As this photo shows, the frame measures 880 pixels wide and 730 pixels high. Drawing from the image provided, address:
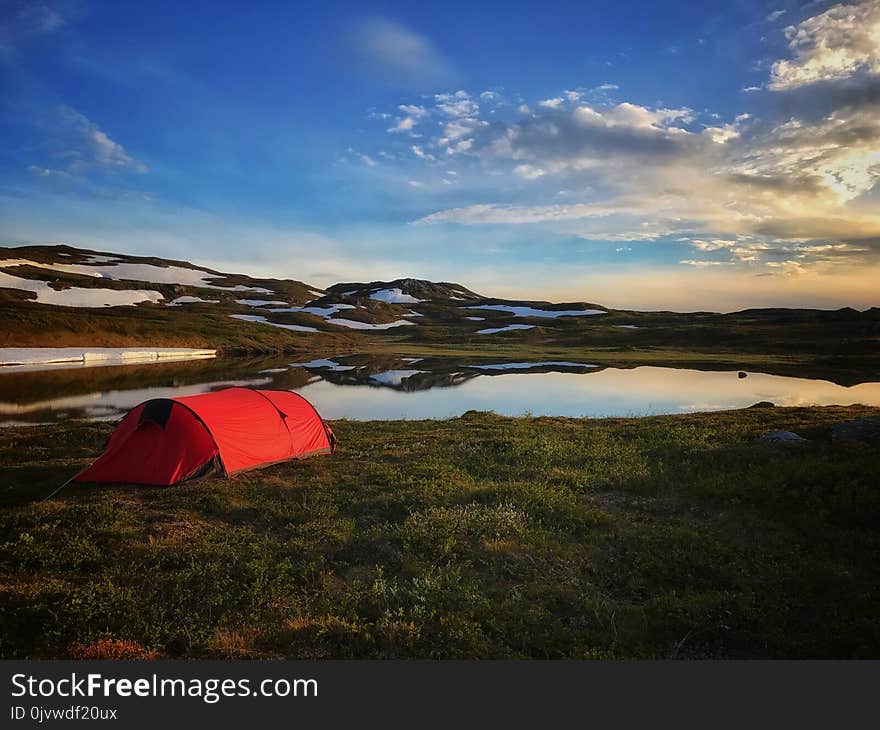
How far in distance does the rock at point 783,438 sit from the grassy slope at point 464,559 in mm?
1129

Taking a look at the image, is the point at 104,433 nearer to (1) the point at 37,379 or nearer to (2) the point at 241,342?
(1) the point at 37,379

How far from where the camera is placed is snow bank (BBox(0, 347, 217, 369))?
55438mm

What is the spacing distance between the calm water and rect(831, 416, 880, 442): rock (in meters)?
14.9

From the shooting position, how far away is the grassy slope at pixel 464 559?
7.26 meters

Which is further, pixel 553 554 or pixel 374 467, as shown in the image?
pixel 374 467

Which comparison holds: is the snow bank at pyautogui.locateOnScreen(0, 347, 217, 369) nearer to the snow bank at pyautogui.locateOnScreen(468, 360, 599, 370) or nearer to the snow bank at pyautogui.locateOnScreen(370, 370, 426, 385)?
the snow bank at pyautogui.locateOnScreen(370, 370, 426, 385)

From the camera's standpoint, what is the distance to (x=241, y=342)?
303 ft

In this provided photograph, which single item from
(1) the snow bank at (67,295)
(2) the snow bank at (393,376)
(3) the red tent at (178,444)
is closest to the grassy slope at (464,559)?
(3) the red tent at (178,444)

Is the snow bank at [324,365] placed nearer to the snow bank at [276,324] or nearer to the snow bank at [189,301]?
the snow bank at [276,324]

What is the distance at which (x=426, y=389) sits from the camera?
45500 mm

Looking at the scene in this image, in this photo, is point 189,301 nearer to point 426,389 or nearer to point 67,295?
point 67,295

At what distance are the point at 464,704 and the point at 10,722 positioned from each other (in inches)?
192

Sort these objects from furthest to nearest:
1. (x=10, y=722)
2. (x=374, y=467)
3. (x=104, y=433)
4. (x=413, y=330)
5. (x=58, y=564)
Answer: (x=413, y=330) → (x=104, y=433) → (x=374, y=467) → (x=58, y=564) → (x=10, y=722)

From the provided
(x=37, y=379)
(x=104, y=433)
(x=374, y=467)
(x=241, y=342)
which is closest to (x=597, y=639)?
(x=374, y=467)
